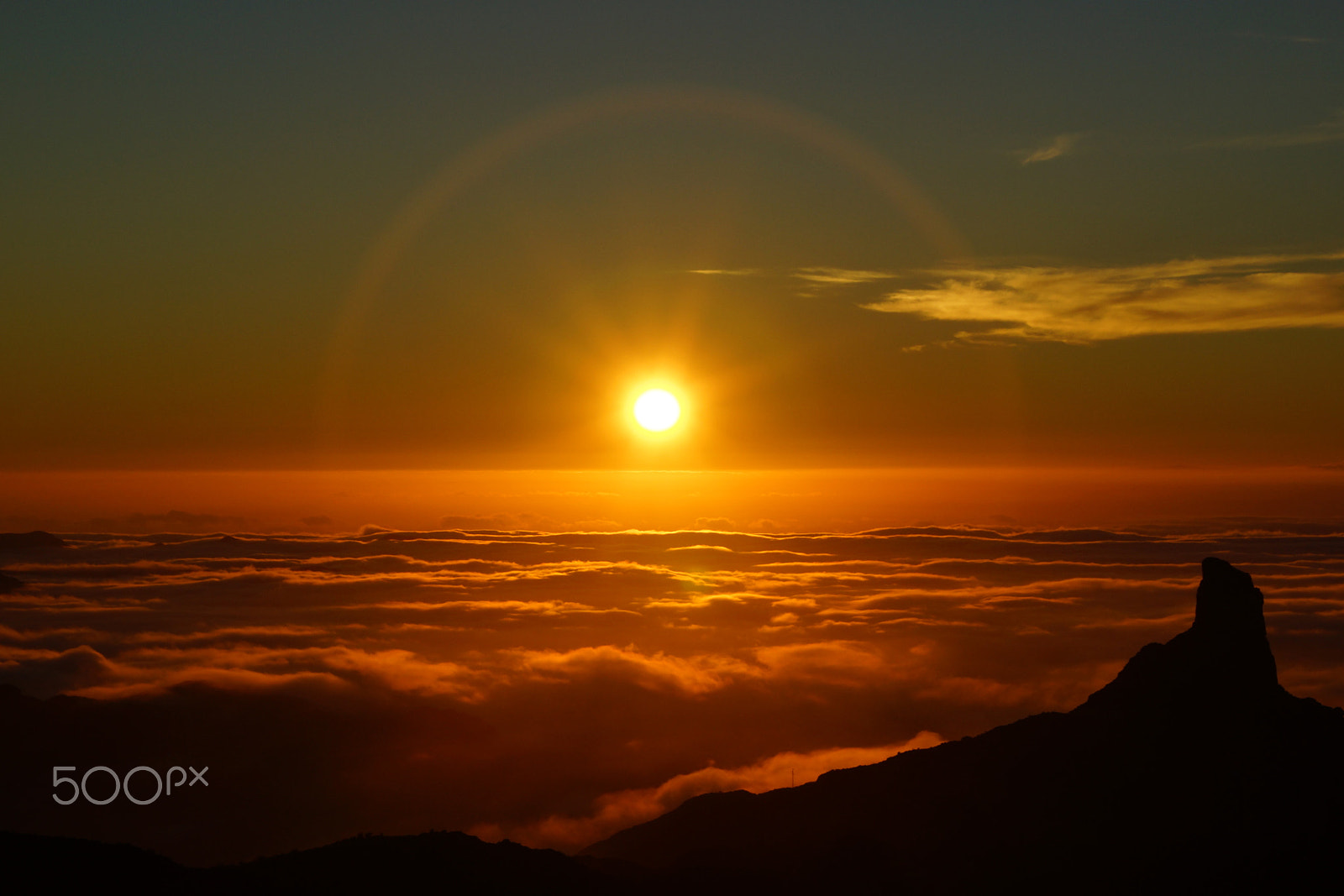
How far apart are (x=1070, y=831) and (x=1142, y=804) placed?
262 inches

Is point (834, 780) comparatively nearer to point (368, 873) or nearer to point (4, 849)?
point (368, 873)

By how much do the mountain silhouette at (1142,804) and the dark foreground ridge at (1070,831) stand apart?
0.15 m

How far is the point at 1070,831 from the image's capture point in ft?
318

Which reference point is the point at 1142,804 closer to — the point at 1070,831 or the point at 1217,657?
the point at 1070,831

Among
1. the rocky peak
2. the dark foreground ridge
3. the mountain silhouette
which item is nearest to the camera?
the dark foreground ridge

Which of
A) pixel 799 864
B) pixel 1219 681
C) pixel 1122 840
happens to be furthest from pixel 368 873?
pixel 1219 681

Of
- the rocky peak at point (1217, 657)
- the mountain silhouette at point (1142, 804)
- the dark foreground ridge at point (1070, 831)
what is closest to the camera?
the dark foreground ridge at point (1070, 831)

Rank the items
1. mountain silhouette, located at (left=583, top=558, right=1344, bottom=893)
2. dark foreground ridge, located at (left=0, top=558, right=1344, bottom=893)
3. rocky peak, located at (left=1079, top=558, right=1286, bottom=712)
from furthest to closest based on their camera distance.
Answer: rocky peak, located at (left=1079, top=558, right=1286, bottom=712), mountain silhouette, located at (left=583, top=558, right=1344, bottom=893), dark foreground ridge, located at (left=0, top=558, right=1344, bottom=893)

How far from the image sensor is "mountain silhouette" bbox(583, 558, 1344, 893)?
297 ft

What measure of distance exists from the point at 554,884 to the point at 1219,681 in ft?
203

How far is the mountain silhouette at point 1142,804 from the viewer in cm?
9056

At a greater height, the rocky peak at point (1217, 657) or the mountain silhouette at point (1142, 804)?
the rocky peak at point (1217, 657)

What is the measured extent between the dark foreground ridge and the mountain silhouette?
15 centimetres

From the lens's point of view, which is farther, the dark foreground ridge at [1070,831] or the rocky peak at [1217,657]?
the rocky peak at [1217,657]
